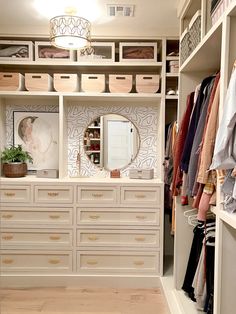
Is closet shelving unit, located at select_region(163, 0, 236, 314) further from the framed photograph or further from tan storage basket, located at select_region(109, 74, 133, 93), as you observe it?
the framed photograph

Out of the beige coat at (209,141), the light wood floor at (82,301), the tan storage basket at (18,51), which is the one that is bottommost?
the light wood floor at (82,301)

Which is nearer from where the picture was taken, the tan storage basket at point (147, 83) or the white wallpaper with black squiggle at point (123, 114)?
the tan storage basket at point (147, 83)

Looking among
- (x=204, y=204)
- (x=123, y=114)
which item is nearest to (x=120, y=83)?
(x=123, y=114)

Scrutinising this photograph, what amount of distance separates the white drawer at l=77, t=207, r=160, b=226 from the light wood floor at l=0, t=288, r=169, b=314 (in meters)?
0.62

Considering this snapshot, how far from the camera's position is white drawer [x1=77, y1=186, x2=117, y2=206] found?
9.12ft

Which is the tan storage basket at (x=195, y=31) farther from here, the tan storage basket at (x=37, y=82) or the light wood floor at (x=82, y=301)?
the light wood floor at (x=82, y=301)

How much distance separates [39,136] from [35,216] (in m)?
0.88

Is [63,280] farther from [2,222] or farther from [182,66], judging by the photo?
[182,66]

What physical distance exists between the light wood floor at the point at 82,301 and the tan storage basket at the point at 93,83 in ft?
6.18

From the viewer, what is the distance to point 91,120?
126 inches

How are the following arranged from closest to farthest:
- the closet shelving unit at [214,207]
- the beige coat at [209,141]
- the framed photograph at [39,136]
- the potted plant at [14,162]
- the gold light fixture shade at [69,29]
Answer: the closet shelving unit at [214,207]
the beige coat at [209,141]
the gold light fixture shade at [69,29]
the potted plant at [14,162]
the framed photograph at [39,136]

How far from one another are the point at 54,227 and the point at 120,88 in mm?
1456

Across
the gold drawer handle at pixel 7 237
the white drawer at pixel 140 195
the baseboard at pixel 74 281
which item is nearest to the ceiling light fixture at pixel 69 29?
the white drawer at pixel 140 195

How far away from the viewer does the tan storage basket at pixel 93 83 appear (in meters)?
2.87
